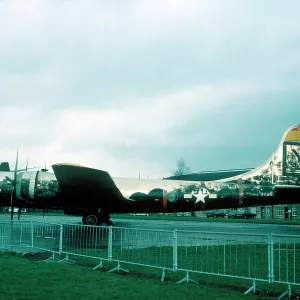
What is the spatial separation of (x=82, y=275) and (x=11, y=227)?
651 centimetres

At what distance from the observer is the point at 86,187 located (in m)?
26.6

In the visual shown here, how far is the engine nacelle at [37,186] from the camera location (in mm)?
26516

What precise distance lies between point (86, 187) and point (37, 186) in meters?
2.99

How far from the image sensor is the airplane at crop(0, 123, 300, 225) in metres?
26.5

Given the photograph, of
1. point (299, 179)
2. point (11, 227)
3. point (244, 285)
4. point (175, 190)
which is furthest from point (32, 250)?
point (299, 179)

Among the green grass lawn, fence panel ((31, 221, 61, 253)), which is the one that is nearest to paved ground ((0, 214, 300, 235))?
fence panel ((31, 221, 61, 253))

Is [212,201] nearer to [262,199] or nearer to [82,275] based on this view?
[262,199]

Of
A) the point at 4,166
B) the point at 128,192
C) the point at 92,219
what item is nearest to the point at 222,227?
the point at 128,192

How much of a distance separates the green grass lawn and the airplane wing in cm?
1464

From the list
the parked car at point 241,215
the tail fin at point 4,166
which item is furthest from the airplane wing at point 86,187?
the parked car at point 241,215

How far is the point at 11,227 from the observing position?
613 inches

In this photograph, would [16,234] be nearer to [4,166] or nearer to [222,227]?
[222,227]

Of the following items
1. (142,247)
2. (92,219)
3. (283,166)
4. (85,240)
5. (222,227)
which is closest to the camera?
(142,247)

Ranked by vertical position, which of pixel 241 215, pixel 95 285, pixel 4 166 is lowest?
pixel 241 215
